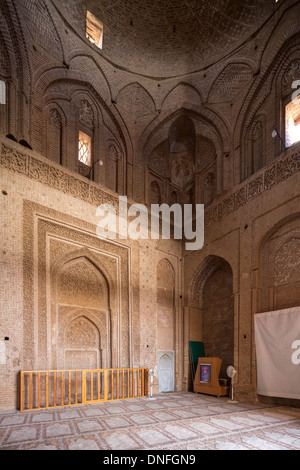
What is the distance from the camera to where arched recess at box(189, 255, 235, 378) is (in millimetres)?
10470

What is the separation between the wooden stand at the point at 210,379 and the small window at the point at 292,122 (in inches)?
241

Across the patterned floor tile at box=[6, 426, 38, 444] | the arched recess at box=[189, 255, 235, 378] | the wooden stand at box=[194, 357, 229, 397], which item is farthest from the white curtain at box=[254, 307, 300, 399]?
the patterned floor tile at box=[6, 426, 38, 444]

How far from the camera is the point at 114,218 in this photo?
32.6 ft

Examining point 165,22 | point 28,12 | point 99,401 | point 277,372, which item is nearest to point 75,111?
point 28,12

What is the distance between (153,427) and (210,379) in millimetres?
4441

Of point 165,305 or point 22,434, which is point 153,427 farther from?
point 165,305

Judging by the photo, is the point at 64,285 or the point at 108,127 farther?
the point at 108,127

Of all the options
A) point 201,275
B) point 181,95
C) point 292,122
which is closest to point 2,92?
point 181,95

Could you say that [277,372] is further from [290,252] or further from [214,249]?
[214,249]

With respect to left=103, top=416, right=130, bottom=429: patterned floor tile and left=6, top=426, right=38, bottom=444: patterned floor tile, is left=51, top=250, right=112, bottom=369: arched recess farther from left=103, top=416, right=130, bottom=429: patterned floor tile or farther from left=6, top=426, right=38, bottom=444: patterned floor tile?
left=6, top=426, right=38, bottom=444: patterned floor tile

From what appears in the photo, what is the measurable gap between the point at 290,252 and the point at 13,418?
260 inches

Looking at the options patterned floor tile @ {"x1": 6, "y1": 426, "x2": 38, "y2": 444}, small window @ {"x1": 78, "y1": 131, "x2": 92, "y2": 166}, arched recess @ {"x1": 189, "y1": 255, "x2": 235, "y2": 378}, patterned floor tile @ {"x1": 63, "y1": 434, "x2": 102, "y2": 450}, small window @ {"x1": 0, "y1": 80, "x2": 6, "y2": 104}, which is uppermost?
small window @ {"x1": 0, "y1": 80, "x2": 6, "y2": 104}

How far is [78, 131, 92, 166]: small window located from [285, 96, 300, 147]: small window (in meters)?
5.43

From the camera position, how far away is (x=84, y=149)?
9922 mm
